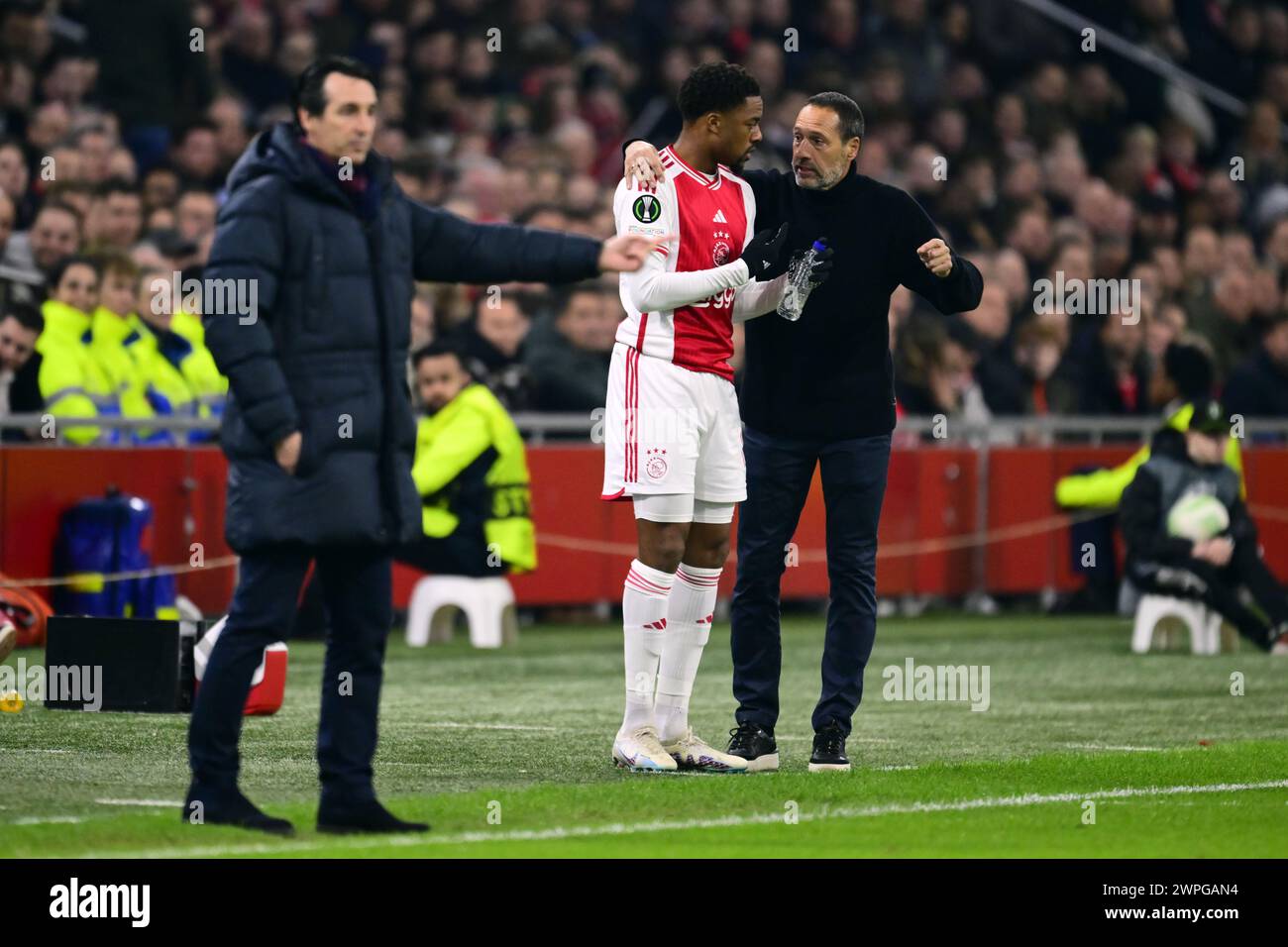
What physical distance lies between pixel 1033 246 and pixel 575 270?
15.5m

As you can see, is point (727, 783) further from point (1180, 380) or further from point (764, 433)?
point (1180, 380)

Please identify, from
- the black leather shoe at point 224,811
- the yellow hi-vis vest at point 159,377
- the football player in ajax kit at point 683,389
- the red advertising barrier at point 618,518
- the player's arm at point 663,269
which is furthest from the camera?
the yellow hi-vis vest at point 159,377

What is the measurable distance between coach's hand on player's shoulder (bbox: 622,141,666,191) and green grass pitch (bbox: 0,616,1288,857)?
207 centimetres

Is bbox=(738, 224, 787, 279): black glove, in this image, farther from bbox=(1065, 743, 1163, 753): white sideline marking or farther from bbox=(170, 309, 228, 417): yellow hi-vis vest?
bbox=(170, 309, 228, 417): yellow hi-vis vest

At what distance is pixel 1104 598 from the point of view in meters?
19.4

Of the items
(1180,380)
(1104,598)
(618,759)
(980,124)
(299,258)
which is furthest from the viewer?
(980,124)

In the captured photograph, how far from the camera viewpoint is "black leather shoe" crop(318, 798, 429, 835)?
7.07m

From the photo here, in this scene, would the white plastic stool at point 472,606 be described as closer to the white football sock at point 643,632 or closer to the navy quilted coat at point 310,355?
the white football sock at point 643,632

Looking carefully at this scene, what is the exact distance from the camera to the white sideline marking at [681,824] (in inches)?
261

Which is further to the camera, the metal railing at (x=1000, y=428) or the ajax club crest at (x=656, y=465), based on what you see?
the metal railing at (x=1000, y=428)

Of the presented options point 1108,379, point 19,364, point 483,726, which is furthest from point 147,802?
point 1108,379

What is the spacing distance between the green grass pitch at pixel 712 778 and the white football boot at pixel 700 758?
23cm

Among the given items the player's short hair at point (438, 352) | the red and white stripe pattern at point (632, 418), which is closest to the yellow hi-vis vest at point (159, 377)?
the player's short hair at point (438, 352)
